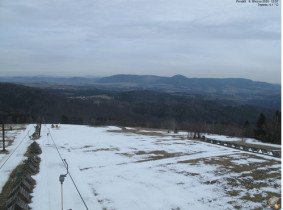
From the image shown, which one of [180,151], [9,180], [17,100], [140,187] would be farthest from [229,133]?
[17,100]

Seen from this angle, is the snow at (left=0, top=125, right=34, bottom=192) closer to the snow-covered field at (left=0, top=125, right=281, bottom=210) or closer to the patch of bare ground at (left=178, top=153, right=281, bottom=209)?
the snow-covered field at (left=0, top=125, right=281, bottom=210)

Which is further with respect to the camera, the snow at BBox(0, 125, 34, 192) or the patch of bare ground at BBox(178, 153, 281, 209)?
the snow at BBox(0, 125, 34, 192)

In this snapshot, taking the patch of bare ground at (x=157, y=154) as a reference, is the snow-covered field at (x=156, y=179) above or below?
above

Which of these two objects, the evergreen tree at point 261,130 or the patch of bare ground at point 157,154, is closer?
the patch of bare ground at point 157,154

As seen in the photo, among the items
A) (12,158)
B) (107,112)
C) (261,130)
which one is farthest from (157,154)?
(107,112)

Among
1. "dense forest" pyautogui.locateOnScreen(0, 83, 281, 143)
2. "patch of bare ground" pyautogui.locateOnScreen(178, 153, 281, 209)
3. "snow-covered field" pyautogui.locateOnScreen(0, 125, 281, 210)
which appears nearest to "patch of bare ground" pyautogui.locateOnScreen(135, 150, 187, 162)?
"snow-covered field" pyautogui.locateOnScreen(0, 125, 281, 210)

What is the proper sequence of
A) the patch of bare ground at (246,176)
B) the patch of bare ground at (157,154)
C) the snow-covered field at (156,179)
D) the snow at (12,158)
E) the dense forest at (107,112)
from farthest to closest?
1. the dense forest at (107,112)
2. the patch of bare ground at (157,154)
3. the snow at (12,158)
4. the patch of bare ground at (246,176)
5. the snow-covered field at (156,179)

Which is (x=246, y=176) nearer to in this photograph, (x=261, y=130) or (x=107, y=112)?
(x=261, y=130)

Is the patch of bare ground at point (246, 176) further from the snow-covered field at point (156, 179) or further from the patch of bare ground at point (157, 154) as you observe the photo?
the patch of bare ground at point (157, 154)

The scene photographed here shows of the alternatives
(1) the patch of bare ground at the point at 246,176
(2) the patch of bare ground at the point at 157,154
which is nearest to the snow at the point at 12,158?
(2) the patch of bare ground at the point at 157,154
